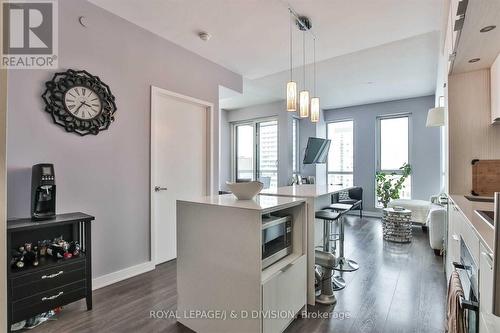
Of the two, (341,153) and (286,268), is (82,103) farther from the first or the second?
(341,153)

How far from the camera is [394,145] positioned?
19.9ft

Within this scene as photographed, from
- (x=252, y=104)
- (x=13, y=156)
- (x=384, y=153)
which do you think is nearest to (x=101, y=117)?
(x=13, y=156)

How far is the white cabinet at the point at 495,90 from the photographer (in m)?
1.90

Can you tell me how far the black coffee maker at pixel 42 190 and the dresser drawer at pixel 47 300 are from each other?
0.56 metres

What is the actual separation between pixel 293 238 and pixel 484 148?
1.77 m

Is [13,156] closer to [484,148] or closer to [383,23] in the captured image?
[383,23]

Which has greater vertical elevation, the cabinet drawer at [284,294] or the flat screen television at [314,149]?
the flat screen television at [314,149]

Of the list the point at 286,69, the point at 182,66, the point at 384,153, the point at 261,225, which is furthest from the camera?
the point at 384,153

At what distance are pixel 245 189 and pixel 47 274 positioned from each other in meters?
1.59

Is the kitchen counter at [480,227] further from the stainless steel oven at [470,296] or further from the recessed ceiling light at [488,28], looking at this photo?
the recessed ceiling light at [488,28]

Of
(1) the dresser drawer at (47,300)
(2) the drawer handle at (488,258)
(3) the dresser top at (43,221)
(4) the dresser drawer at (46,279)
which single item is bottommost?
(1) the dresser drawer at (47,300)

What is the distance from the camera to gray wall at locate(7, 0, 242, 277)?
209cm

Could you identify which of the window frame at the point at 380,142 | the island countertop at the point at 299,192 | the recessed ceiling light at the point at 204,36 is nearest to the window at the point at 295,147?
the window frame at the point at 380,142

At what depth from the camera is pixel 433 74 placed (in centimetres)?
423
